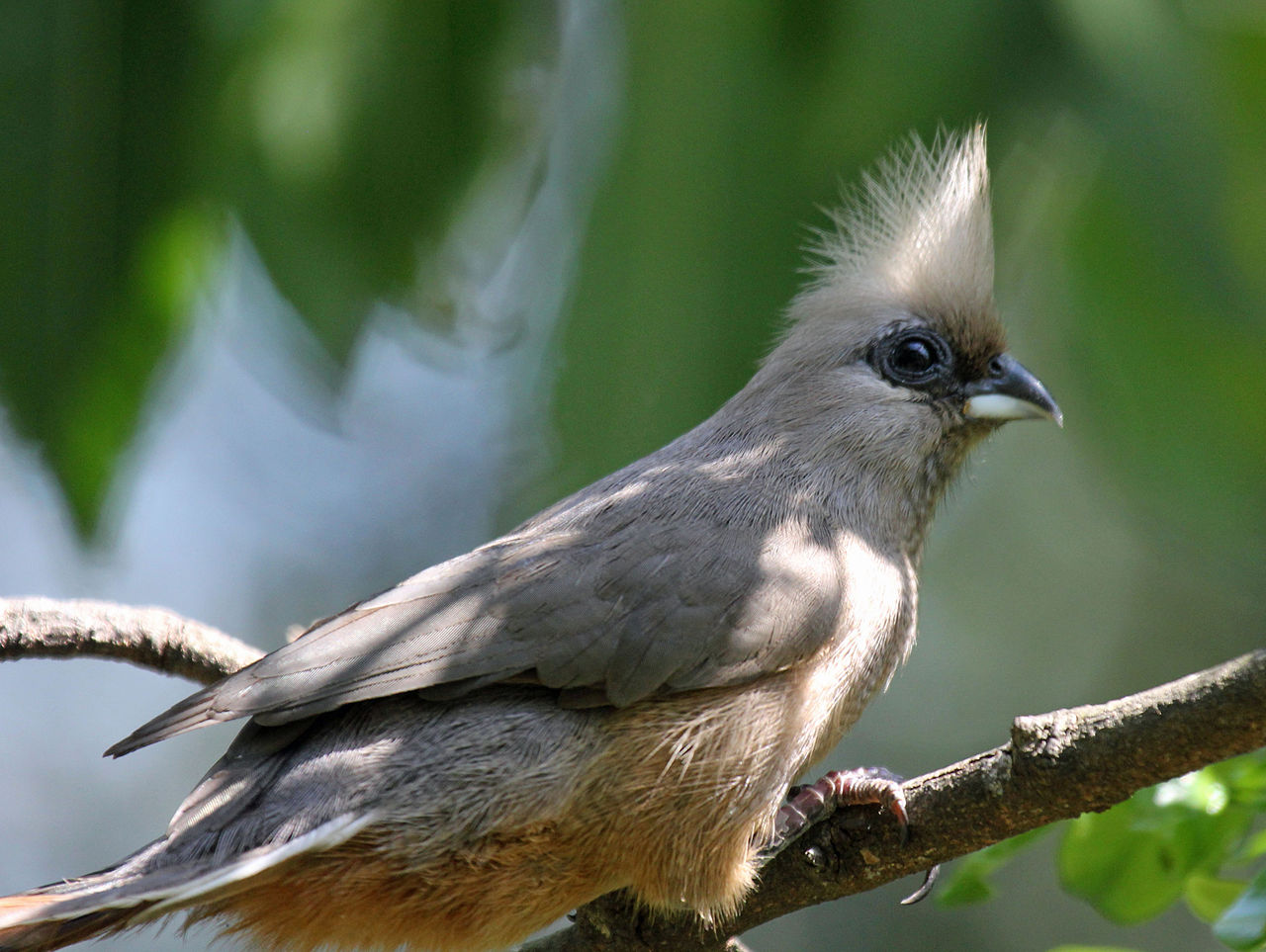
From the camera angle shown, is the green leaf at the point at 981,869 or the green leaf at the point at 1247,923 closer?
the green leaf at the point at 1247,923

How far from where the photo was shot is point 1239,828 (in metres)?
2.78

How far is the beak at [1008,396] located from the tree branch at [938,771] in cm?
157

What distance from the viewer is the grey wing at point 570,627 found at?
10.3ft

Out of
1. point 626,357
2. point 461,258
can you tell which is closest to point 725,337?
Result: point 626,357

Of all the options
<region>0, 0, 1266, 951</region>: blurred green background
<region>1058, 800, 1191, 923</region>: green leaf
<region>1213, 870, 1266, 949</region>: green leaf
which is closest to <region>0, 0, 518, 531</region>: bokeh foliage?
<region>0, 0, 1266, 951</region>: blurred green background

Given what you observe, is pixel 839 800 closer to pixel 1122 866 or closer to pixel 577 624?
pixel 1122 866

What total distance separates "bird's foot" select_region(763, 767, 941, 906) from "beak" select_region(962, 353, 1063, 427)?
1442 mm

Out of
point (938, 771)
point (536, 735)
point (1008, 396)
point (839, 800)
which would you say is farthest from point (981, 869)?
point (1008, 396)

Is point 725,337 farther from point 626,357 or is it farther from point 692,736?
point 692,736

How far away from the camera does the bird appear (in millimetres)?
3053

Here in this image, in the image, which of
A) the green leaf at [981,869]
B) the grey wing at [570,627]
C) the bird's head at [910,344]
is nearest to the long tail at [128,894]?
the grey wing at [570,627]

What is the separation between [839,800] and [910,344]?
1.72 meters

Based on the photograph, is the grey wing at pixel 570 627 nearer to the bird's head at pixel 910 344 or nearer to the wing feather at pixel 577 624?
the wing feather at pixel 577 624

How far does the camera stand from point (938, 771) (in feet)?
9.89
